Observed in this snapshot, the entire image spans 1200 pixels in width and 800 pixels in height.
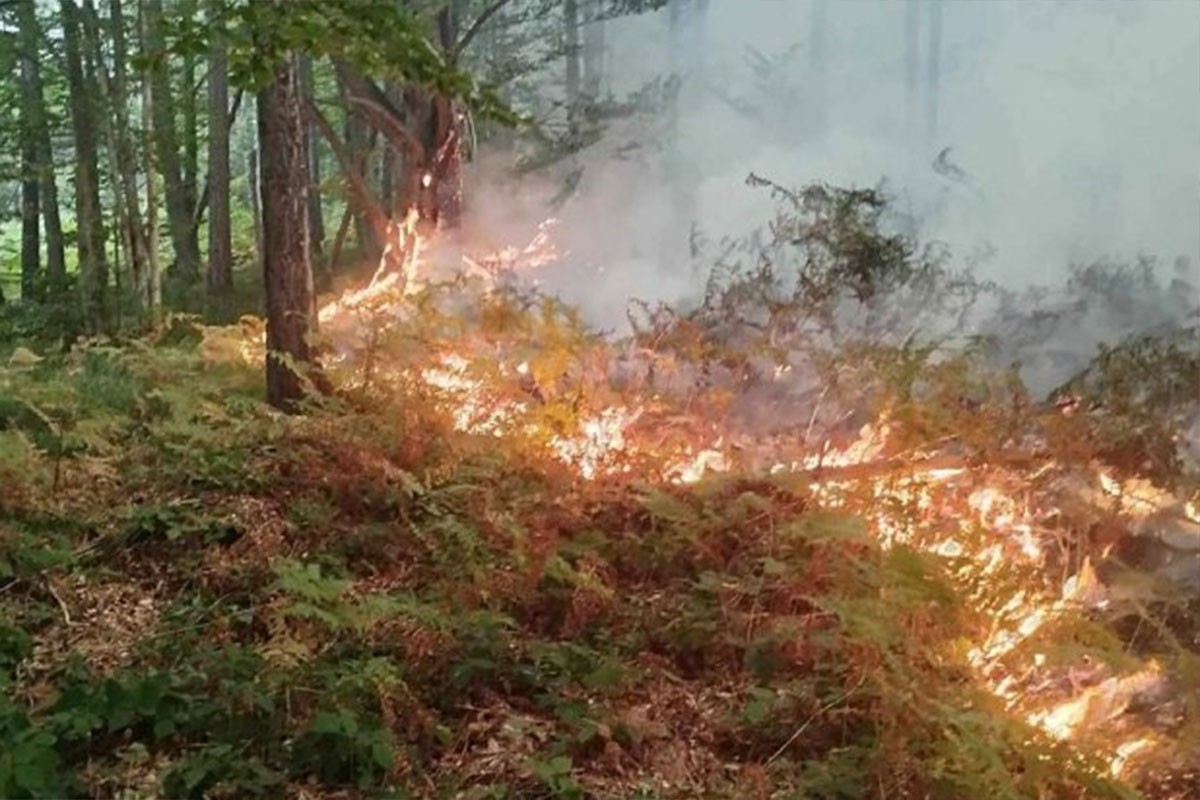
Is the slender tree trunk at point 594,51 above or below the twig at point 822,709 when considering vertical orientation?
above

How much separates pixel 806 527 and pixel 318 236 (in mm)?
13403

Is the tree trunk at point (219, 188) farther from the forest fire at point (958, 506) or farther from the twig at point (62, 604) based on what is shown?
the twig at point (62, 604)

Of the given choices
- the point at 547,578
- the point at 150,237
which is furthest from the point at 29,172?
the point at 547,578

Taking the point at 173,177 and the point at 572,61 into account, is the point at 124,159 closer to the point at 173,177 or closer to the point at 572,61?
the point at 173,177

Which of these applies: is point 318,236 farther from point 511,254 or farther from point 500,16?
point 511,254

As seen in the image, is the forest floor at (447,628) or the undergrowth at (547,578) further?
the undergrowth at (547,578)

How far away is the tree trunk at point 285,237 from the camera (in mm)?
5863

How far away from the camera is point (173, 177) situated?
50.8 feet

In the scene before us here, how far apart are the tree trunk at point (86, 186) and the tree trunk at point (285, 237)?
6093 mm

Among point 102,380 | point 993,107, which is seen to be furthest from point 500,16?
point 102,380

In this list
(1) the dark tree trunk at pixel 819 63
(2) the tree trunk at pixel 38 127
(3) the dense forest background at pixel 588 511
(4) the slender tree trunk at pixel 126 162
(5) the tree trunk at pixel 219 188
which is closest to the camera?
(3) the dense forest background at pixel 588 511

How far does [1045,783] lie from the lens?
4059 mm

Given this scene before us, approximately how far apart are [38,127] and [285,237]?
348 inches

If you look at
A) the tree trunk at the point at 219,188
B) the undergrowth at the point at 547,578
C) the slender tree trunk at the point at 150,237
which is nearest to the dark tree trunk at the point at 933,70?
the undergrowth at the point at 547,578
